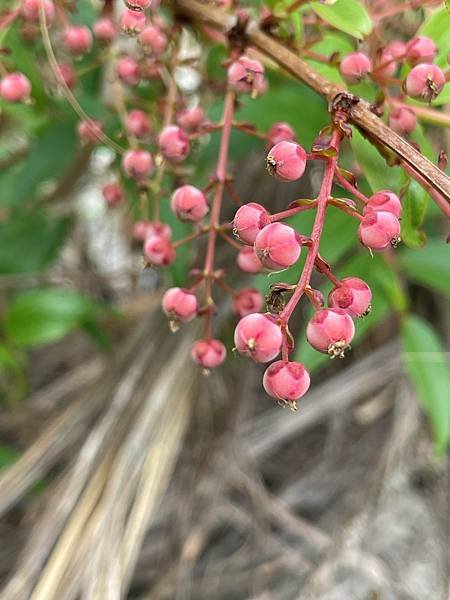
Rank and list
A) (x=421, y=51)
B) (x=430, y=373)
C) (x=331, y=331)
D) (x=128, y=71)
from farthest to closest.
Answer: (x=430, y=373) → (x=128, y=71) → (x=421, y=51) → (x=331, y=331)

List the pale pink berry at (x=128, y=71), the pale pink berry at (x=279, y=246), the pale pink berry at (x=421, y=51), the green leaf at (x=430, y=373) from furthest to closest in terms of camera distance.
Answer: the green leaf at (x=430, y=373) < the pale pink berry at (x=128, y=71) < the pale pink berry at (x=421, y=51) < the pale pink berry at (x=279, y=246)

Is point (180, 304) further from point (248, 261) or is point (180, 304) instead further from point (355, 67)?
point (355, 67)

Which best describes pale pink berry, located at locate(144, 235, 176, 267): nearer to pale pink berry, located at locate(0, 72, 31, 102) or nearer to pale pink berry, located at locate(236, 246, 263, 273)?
pale pink berry, located at locate(236, 246, 263, 273)

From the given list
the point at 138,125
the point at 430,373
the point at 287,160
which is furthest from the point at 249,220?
the point at 430,373

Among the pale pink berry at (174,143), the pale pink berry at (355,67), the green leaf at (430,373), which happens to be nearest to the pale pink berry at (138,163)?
the pale pink berry at (174,143)

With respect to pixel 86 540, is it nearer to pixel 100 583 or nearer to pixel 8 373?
pixel 100 583

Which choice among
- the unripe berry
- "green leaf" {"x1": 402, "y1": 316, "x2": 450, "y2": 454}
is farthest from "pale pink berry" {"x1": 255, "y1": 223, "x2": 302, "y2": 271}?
"green leaf" {"x1": 402, "y1": 316, "x2": 450, "y2": 454}

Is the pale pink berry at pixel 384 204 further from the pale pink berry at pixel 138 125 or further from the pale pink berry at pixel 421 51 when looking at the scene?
the pale pink berry at pixel 138 125

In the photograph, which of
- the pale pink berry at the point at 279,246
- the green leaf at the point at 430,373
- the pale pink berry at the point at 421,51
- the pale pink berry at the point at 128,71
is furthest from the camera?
the green leaf at the point at 430,373
